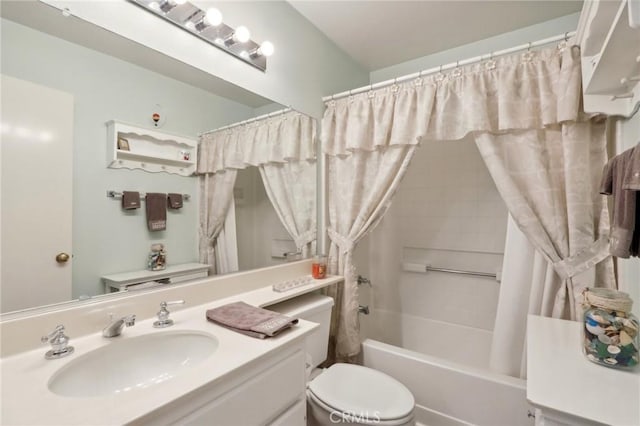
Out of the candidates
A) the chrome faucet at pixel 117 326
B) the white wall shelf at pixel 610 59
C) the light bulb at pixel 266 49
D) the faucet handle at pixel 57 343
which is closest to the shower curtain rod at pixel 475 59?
the white wall shelf at pixel 610 59

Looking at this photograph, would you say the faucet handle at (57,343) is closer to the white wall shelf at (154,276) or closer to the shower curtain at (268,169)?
the white wall shelf at (154,276)

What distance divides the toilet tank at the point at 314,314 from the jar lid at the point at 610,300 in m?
1.14

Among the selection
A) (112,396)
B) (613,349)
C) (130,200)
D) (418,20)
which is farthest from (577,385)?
(418,20)

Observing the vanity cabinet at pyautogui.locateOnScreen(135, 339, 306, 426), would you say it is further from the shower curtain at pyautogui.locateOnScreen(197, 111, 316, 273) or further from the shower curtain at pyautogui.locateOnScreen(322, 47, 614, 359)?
the shower curtain at pyautogui.locateOnScreen(322, 47, 614, 359)

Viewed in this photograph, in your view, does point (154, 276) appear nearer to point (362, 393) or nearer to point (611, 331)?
point (362, 393)

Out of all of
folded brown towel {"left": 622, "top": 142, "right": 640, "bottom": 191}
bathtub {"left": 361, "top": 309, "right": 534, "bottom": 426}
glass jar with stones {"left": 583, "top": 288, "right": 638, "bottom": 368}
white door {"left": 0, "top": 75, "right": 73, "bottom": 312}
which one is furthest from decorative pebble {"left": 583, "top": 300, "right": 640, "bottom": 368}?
white door {"left": 0, "top": 75, "right": 73, "bottom": 312}

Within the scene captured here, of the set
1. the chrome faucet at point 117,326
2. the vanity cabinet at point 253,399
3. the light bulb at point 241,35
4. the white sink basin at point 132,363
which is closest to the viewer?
the vanity cabinet at point 253,399

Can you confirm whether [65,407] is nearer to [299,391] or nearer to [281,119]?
[299,391]

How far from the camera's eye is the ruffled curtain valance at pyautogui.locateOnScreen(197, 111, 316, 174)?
141 centimetres

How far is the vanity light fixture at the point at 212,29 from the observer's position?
1.20 meters

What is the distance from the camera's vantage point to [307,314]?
5.03 feet

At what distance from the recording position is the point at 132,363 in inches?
36.8

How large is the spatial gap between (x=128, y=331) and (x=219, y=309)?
0.30 meters

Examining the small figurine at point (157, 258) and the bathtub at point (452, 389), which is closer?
the small figurine at point (157, 258)
